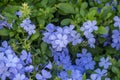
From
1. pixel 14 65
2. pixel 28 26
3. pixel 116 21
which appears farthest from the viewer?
pixel 116 21

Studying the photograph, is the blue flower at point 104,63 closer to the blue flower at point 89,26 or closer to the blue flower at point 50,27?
the blue flower at point 89,26

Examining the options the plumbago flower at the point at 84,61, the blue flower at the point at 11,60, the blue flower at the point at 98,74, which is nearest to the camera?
the blue flower at the point at 11,60

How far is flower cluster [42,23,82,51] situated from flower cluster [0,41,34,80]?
0.47 feet

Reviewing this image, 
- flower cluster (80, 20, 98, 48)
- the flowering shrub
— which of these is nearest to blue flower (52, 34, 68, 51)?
the flowering shrub

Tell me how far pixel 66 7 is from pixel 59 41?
0.77 feet

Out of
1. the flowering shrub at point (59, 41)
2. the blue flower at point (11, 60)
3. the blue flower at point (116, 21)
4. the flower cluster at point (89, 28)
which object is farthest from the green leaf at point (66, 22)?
the blue flower at point (11, 60)

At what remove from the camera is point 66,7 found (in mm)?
2035

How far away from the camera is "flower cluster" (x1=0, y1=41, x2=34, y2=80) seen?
1757mm

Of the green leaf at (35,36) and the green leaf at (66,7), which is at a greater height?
the green leaf at (66,7)

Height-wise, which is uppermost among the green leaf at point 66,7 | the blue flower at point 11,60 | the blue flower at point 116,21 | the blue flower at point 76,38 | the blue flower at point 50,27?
the green leaf at point 66,7

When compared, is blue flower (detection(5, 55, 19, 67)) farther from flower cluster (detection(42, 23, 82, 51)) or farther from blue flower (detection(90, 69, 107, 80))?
blue flower (detection(90, 69, 107, 80))

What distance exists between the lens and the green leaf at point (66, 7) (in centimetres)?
203

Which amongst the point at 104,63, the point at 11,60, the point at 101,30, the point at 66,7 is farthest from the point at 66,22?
the point at 11,60

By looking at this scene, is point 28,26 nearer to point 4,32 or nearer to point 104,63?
point 4,32
